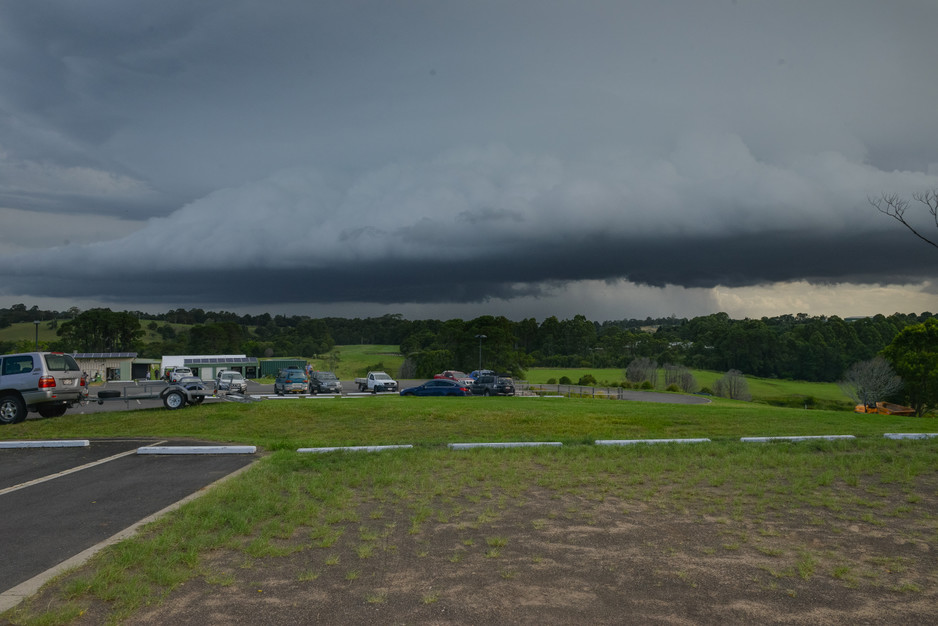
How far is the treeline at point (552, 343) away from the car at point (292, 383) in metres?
48.3

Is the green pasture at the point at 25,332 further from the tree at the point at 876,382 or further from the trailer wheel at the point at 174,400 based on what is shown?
the tree at the point at 876,382

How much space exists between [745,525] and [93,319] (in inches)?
5071

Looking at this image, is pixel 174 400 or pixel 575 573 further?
pixel 174 400

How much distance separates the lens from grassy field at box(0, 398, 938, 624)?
5.24m

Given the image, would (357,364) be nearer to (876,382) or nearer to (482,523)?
(876,382)

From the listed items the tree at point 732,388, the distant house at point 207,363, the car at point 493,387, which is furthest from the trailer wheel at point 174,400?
the tree at point 732,388

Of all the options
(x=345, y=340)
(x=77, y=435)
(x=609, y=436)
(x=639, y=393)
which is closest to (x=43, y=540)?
(x=77, y=435)

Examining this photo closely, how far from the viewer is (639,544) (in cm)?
659

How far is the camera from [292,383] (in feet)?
127

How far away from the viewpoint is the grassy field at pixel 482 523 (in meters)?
5.24

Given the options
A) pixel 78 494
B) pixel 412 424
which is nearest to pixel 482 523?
pixel 78 494

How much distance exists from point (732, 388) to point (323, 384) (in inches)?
2225

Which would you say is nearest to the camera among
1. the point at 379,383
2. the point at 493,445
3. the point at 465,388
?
the point at 493,445

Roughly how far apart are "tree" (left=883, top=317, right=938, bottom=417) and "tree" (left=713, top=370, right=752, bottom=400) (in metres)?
16.5
